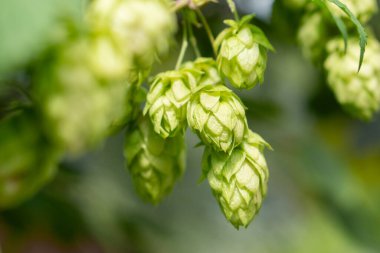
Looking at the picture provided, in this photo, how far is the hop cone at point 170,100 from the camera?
1.42m

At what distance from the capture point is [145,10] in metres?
0.96

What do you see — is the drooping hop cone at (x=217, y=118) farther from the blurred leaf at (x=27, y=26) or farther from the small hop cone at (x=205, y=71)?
the blurred leaf at (x=27, y=26)

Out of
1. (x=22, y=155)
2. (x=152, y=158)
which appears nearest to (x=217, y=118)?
(x=152, y=158)

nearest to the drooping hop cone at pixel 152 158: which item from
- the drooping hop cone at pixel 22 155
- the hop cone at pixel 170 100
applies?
the hop cone at pixel 170 100

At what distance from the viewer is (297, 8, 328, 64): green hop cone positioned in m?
1.90

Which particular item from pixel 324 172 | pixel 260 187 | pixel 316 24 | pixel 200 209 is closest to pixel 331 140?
pixel 324 172

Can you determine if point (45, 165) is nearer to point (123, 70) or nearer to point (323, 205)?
point (123, 70)

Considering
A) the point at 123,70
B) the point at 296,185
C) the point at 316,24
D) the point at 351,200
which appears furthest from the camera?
the point at 296,185

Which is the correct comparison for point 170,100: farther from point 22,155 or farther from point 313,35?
point 313,35

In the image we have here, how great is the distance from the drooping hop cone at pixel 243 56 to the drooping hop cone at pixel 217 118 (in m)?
0.06

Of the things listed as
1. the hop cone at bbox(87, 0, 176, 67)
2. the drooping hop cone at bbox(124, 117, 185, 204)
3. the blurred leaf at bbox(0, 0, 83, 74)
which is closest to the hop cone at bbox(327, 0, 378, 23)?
the drooping hop cone at bbox(124, 117, 185, 204)

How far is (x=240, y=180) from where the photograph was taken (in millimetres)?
1458

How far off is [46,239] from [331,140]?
1.37m

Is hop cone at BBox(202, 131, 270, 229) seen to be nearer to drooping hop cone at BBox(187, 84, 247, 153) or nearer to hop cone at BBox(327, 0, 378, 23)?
drooping hop cone at BBox(187, 84, 247, 153)
